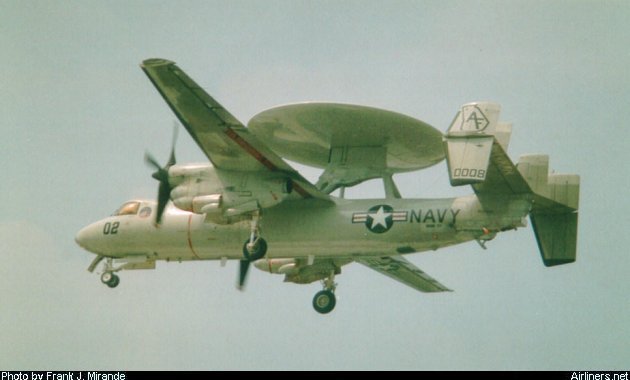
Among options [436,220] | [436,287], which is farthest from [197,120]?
[436,287]

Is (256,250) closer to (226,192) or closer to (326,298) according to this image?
(226,192)

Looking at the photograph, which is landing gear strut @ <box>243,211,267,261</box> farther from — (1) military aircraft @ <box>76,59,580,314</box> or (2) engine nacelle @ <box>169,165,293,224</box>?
(2) engine nacelle @ <box>169,165,293,224</box>

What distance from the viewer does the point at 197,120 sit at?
99.5 ft

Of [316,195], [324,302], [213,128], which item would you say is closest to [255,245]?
[316,195]

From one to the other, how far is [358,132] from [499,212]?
17.1 ft

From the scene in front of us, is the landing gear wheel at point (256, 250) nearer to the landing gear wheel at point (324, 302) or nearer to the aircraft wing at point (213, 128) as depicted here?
the aircraft wing at point (213, 128)

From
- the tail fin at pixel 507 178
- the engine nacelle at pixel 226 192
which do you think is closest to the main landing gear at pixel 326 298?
the engine nacelle at pixel 226 192

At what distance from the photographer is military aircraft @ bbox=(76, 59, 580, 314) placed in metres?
28.8

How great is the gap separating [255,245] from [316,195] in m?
2.35

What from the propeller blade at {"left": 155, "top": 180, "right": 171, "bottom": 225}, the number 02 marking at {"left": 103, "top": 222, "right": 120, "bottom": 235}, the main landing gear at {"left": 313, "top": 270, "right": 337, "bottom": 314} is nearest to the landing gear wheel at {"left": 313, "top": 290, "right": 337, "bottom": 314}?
the main landing gear at {"left": 313, "top": 270, "right": 337, "bottom": 314}

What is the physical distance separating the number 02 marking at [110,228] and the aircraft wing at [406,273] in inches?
322

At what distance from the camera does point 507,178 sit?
91.6 feet

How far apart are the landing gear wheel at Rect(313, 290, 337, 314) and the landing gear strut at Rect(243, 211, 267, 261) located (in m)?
5.24

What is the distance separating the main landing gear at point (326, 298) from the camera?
36.2 metres
